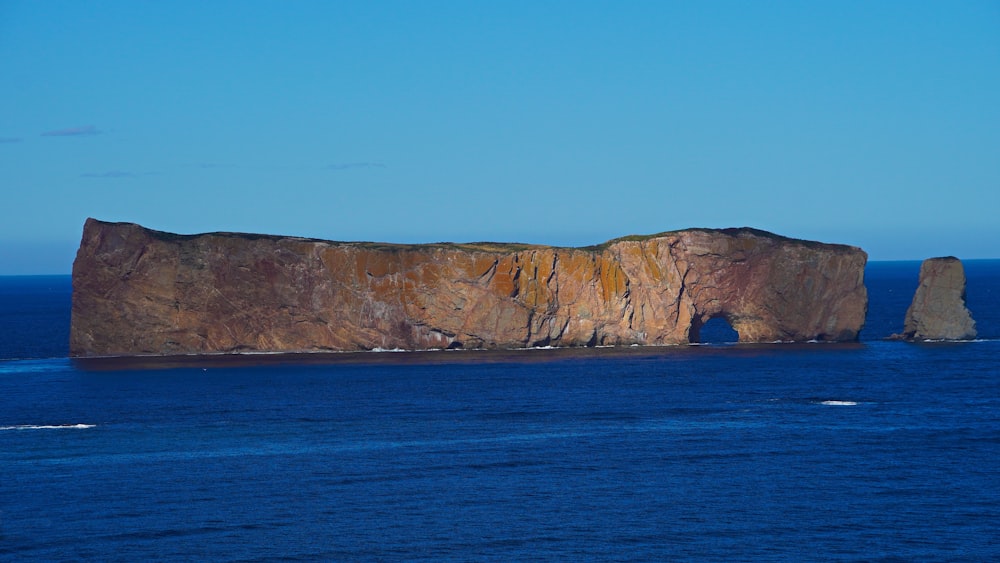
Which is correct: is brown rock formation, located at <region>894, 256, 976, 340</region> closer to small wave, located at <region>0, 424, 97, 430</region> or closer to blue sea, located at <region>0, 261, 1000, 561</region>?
blue sea, located at <region>0, 261, 1000, 561</region>

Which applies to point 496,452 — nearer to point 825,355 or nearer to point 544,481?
point 544,481

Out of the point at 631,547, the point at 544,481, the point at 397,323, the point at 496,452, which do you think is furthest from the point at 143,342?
the point at 631,547

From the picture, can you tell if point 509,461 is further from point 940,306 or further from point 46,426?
point 940,306

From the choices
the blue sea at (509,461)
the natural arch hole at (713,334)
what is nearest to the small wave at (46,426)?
the blue sea at (509,461)

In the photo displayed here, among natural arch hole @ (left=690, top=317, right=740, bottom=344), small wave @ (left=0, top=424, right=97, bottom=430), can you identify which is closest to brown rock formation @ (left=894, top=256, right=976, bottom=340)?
natural arch hole @ (left=690, top=317, right=740, bottom=344)

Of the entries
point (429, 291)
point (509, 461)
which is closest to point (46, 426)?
point (509, 461)
